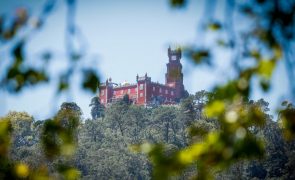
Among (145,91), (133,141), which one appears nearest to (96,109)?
(145,91)

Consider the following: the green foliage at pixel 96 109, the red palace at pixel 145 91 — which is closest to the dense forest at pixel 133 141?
the green foliage at pixel 96 109

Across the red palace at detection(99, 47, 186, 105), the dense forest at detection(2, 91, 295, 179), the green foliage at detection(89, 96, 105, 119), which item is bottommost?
the dense forest at detection(2, 91, 295, 179)

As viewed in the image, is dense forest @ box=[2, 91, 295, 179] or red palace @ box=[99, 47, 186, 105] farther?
red palace @ box=[99, 47, 186, 105]

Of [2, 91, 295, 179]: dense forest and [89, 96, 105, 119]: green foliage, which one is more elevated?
[89, 96, 105, 119]: green foliage

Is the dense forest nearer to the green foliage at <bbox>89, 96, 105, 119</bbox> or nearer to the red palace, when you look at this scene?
the green foliage at <bbox>89, 96, 105, 119</bbox>

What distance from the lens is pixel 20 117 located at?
6988cm

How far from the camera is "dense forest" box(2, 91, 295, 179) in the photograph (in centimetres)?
3847

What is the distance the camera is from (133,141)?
54844 mm

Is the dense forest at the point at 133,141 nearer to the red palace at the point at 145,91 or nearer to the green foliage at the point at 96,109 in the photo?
the green foliage at the point at 96,109

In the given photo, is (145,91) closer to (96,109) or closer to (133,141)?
(96,109)

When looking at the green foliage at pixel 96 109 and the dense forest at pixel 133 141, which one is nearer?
the dense forest at pixel 133 141

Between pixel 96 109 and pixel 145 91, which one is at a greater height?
pixel 145 91

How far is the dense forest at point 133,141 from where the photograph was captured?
38469 millimetres

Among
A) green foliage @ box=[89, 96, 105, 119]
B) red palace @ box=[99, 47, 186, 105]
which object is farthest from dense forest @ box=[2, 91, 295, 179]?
red palace @ box=[99, 47, 186, 105]
